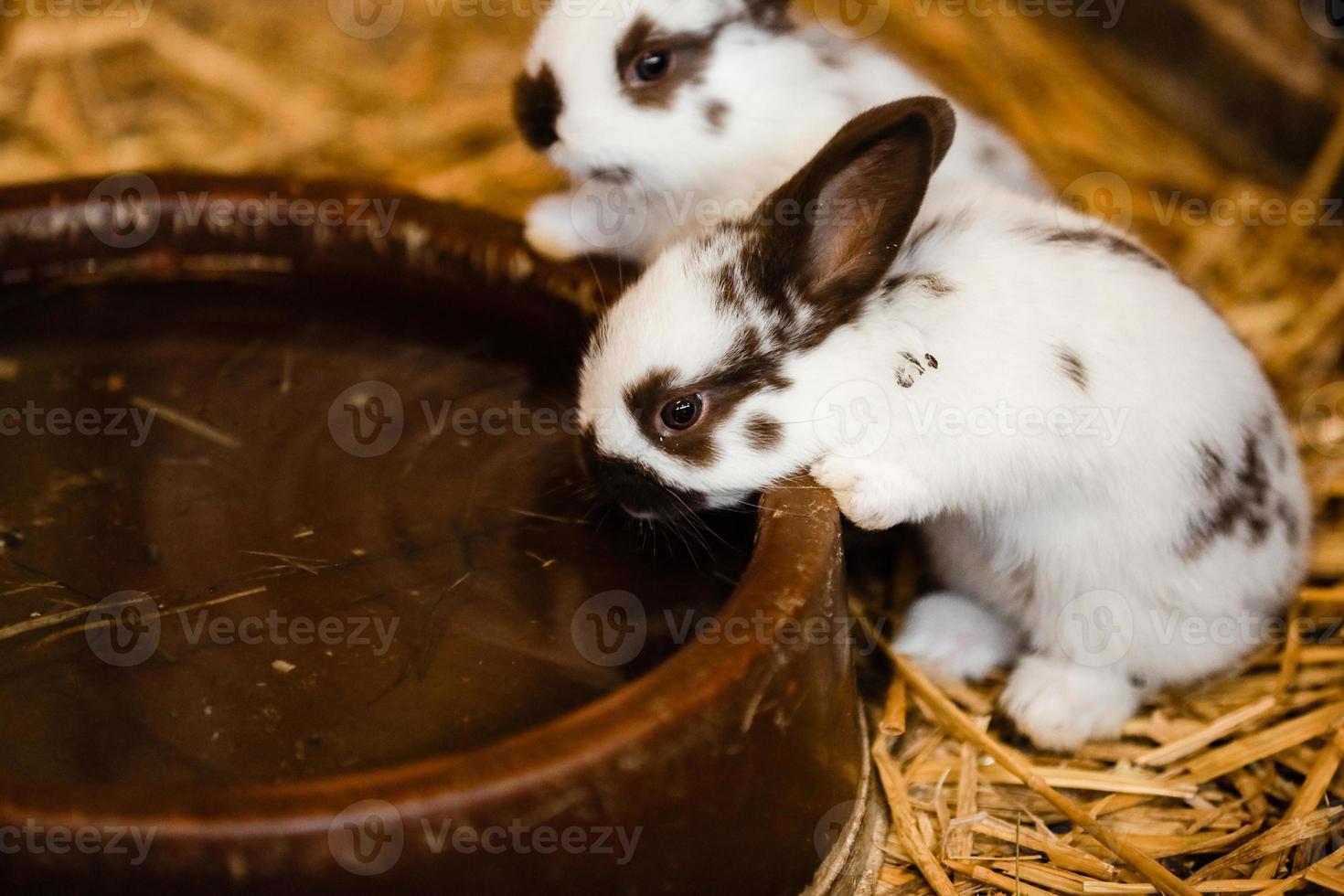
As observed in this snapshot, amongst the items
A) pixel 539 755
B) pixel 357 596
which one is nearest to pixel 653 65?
pixel 357 596

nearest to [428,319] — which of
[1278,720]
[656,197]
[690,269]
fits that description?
[656,197]

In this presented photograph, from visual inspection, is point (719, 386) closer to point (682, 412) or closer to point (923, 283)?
point (682, 412)

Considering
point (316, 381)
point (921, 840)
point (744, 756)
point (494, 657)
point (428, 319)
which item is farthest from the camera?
point (428, 319)

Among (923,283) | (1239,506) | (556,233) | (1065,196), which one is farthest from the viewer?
(1065,196)

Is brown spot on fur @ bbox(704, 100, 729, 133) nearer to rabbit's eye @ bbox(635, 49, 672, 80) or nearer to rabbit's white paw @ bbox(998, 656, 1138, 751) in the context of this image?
rabbit's eye @ bbox(635, 49, 672, 80)

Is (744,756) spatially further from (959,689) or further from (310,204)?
(310,204)
